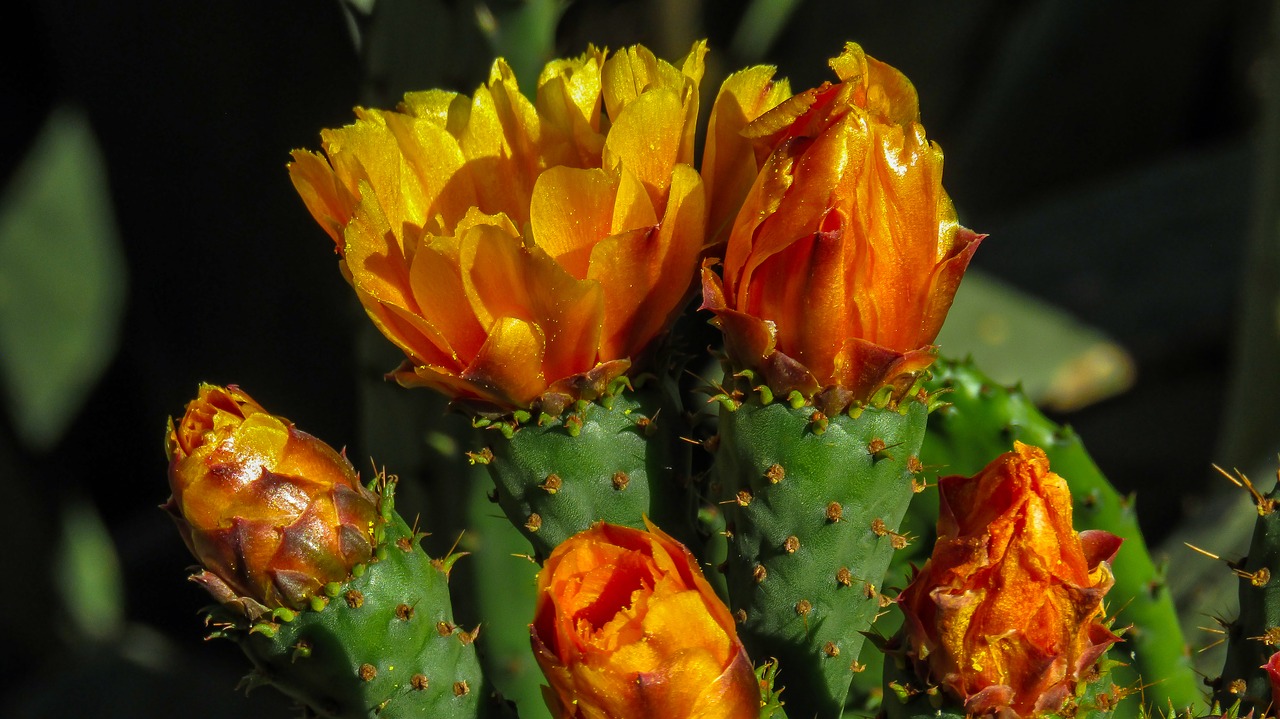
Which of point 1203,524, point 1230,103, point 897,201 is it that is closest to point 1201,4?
point 1230,103

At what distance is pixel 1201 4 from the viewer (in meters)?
4.05

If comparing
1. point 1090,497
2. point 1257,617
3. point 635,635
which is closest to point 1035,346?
point 1090,497

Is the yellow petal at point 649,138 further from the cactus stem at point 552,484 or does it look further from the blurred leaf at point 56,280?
the blurred leaf at point 56,280

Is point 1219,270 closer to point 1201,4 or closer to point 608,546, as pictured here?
point 1201,4

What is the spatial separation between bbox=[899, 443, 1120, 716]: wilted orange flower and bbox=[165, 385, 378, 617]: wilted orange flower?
1.29 feet

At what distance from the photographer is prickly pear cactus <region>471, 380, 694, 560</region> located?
98 cm

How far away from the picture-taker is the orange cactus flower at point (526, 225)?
87 cm

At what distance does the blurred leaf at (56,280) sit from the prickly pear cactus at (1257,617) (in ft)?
8.63

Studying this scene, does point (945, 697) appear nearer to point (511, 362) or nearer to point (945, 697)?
point (945, 697)

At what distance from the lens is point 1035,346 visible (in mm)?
3279

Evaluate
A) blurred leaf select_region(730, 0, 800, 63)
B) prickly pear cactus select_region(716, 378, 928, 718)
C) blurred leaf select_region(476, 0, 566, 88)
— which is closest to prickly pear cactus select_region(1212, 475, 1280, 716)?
prickly pear cactus select_region(716, 378, 928, 718)

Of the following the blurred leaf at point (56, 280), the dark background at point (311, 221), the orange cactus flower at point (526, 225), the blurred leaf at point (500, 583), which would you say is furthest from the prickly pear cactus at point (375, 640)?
the blurred leaf at point (56, 280)

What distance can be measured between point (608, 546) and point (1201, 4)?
12.7 ft

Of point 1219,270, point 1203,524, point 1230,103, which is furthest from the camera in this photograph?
point 1230,103
